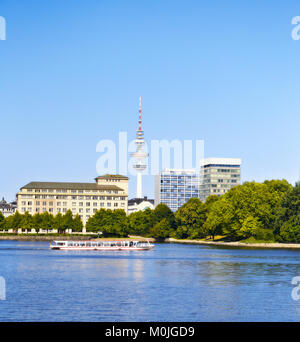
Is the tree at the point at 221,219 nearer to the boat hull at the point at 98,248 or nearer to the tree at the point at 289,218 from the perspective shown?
the tree at the point at 289,218

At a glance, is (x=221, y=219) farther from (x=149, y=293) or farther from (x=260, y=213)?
(x=149, y=293)

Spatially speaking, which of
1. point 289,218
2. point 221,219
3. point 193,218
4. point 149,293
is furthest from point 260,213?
point 149,293

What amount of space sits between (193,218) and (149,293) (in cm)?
13449

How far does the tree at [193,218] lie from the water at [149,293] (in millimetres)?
103192

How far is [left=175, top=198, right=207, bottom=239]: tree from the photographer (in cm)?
18625

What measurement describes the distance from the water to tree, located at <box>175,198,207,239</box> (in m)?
103

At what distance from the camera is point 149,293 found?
174 ft

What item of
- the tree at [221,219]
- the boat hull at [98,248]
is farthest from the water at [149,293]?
the tree at [221,219]

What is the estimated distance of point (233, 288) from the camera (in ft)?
186

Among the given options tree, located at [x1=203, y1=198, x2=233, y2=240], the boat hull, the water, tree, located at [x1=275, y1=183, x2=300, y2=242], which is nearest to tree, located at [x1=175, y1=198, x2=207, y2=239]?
tree, located at [x1=203, y1=198, x2=233, y2=240]
